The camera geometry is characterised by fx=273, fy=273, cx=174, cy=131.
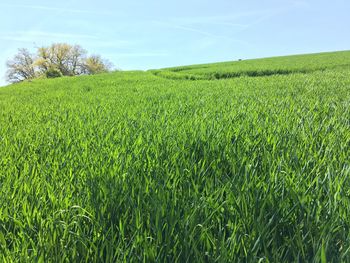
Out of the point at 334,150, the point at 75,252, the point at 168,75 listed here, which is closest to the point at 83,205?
the point at 75,252

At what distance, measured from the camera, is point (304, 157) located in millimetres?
1737

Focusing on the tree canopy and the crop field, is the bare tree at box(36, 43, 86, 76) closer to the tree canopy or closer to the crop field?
the tree canopy

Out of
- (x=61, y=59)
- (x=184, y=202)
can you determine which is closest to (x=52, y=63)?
(x=61, y=59)

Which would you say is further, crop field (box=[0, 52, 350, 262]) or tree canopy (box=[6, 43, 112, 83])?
tree canopy (box=[6, 43, 112, 83])

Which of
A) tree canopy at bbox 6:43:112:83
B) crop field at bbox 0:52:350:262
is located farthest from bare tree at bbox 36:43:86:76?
crop field at bbox 0:52:350:262

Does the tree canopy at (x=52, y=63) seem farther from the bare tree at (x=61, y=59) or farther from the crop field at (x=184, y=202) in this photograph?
the crop field at (x=184, y=202)

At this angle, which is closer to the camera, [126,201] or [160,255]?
[160,255]

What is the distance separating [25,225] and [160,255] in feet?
2.14

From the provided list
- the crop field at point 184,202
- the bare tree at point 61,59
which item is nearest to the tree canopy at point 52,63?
the bare tree at point 61,59

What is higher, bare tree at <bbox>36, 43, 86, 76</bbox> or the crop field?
bare tree at <bbox>36, 43, 86, 76</bbox>

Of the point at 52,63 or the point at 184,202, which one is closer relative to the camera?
the point at 184,202

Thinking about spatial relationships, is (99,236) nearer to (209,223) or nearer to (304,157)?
(209,223)

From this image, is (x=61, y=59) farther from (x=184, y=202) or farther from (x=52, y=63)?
(x=184, y=202)

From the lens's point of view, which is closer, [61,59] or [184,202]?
[184,202]
